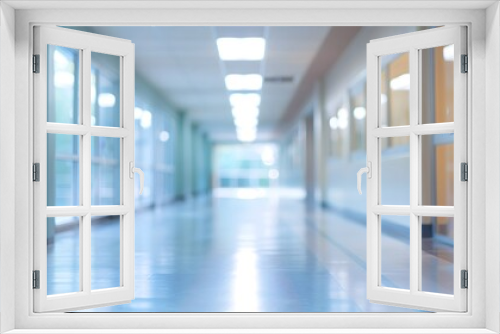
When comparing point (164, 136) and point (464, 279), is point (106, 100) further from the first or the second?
point (464, 279)

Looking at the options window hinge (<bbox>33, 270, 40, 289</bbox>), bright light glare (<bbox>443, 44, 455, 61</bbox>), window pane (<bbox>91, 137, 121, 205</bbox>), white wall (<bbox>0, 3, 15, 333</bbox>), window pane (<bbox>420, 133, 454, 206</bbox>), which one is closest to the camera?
white wall (<bbox>0, 3, 15, 333</bbox>)

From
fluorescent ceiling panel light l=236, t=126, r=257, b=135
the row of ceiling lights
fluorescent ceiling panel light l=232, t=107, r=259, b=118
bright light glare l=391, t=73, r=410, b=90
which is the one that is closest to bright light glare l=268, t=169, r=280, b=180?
fluorescent ceiling panel light l=236, t=126, r=257, b=135

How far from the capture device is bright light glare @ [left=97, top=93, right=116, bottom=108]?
1105cm

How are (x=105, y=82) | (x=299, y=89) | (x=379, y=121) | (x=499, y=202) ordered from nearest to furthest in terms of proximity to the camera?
(x=499, y=202)
(x=379, y=121)
(x=105, y=82)
(x=299, y=89)

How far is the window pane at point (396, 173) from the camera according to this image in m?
7.89

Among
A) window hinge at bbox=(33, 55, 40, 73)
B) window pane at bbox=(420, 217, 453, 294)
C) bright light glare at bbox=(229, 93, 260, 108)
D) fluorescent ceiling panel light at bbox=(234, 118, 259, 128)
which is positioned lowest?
window pane at bbox=(420, 217, 453, 294)

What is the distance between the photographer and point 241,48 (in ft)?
33.7

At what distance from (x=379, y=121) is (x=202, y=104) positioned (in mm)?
16221

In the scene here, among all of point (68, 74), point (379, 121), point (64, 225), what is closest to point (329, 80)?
point (68, 74)

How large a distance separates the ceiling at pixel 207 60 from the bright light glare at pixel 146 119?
0.95 m

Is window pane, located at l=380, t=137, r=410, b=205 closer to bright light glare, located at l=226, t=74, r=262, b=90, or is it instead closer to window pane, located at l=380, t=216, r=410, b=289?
window pane, located at l=380, t=216, r=410, b=289

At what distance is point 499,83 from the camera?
280 centimetres

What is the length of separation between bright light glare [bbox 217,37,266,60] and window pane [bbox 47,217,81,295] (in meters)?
4.59

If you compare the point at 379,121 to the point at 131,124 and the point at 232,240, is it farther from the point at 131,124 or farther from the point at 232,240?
the point at 232,240
